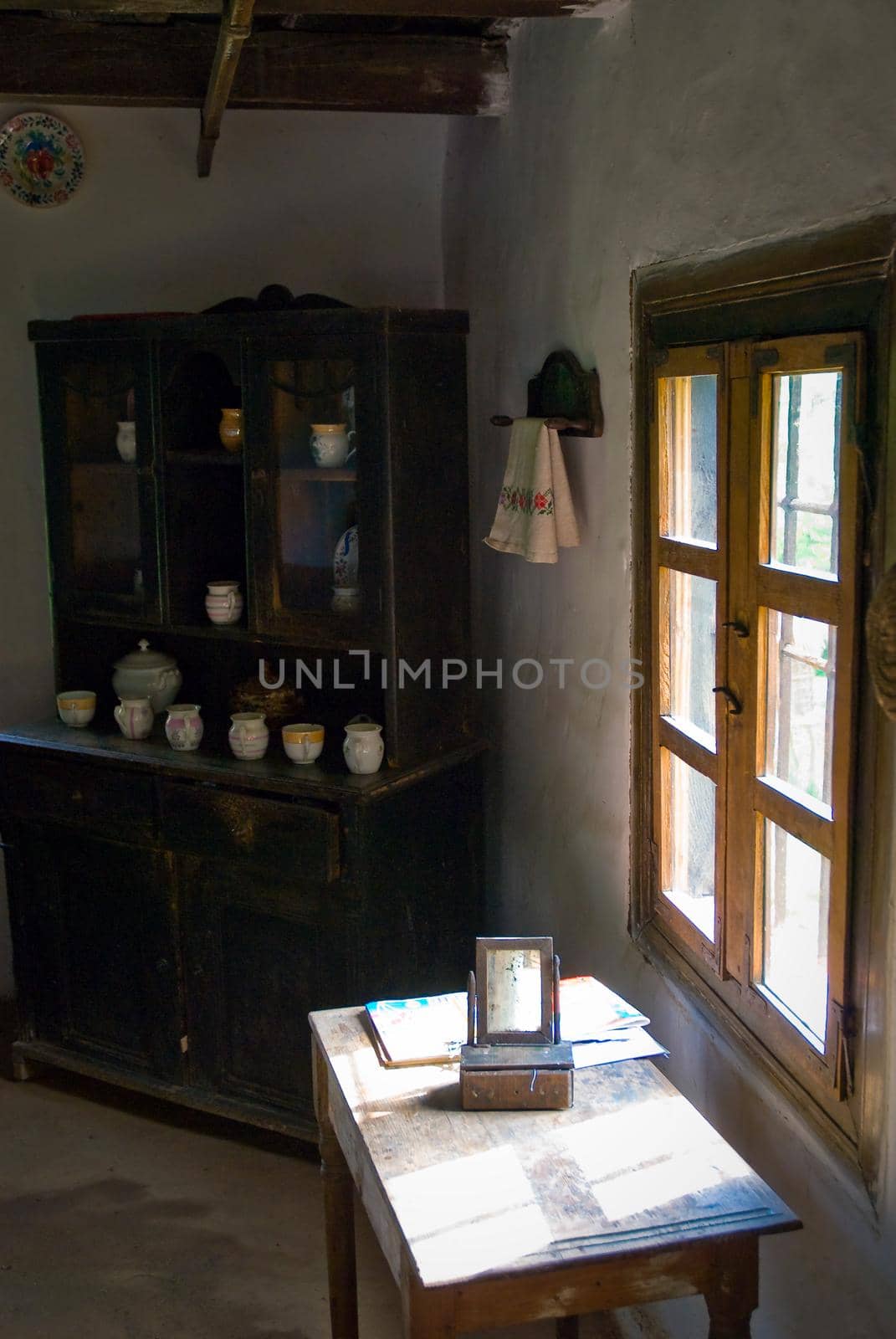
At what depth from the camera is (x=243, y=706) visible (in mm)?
3277

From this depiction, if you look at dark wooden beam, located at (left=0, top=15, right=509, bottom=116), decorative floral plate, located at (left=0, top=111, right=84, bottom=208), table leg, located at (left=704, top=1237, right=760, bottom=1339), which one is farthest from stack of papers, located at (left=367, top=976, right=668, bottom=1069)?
decorative floral plate, located at (left=0, top=111, right=84, bottom=208)

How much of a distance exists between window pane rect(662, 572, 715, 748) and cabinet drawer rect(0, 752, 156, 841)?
1378 millimetres

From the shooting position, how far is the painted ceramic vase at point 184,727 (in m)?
3.20

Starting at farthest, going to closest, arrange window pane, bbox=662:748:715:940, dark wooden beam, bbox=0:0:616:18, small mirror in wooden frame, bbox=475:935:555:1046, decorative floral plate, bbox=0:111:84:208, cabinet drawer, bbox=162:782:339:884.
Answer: decorative floral plate, bbox=0:111:84:208, cabinet drawer, bbox=162:782:339:884, dark wooden beam, bbox=0:0:616:18, window pane, bbox=662:748:715:940, small mirror in wooden frame, bbox=475:935:555:1046

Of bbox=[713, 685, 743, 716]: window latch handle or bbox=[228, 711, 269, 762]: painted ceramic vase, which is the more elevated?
bbox=[713, 685, 743, 716]: window latch handle

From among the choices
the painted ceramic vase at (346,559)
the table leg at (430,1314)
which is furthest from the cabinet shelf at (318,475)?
the table leg at (430,1314)

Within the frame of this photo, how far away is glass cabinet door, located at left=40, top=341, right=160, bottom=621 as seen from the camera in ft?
10.7

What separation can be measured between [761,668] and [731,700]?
98mm

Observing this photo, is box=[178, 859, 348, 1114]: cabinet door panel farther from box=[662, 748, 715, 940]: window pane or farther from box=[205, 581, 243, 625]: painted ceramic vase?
box=[662, 748, 715, 940]: window pane

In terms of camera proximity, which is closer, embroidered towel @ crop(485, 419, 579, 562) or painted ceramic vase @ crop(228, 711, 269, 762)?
embroidered towel @ crop(485, 419, 579, 562)

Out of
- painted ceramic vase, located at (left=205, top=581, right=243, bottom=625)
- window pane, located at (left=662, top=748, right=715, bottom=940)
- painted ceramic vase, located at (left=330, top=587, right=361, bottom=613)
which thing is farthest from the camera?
painted ceramic vase, located at (left=205, top=581, right=243, bottom=625)

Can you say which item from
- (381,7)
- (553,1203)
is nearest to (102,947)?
(553,1203)

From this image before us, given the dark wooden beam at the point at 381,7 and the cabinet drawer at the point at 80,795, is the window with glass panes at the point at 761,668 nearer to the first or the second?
the dark wooden beam at the point at 381,7

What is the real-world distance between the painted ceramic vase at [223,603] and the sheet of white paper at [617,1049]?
5.16 ft
